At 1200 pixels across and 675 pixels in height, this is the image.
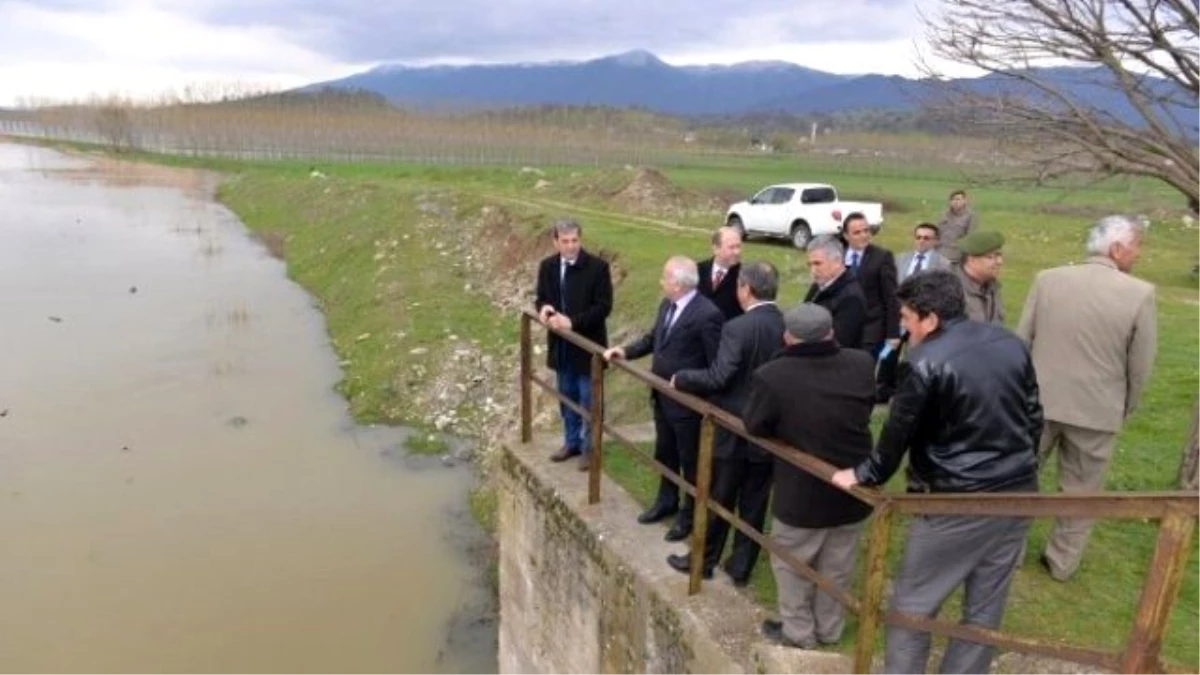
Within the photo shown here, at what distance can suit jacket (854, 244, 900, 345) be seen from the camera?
251 inches

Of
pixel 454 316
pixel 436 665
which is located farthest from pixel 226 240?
pixel 436 665

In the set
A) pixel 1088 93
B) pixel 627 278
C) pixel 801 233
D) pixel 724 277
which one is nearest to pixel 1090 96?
pixel 1088 93

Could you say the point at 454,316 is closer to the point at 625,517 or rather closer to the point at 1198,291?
the point at 625,517

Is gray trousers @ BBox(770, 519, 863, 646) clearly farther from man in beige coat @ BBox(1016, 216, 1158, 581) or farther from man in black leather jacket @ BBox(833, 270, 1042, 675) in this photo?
man in beige coat @ BBox(1016, 216, 1158, 581)

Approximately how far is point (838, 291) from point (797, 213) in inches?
648

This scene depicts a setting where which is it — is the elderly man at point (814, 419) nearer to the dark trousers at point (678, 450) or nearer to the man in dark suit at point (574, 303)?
the dark trousers at point (678, 450)

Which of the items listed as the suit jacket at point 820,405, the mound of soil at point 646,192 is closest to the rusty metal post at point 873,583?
the suit jacket at point 820,405

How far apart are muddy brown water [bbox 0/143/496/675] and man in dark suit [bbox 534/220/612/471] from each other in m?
3.49

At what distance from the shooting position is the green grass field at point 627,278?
5.00 meters

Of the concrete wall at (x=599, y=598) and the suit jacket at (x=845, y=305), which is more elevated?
the suit jacket at (x=845, y=305)

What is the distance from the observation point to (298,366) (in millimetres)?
17625

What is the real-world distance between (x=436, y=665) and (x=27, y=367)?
13.4 meters

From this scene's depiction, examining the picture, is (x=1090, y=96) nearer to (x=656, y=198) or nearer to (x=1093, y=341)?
(x=1093, y=341)

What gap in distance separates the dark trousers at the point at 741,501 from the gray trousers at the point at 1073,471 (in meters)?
1.48
